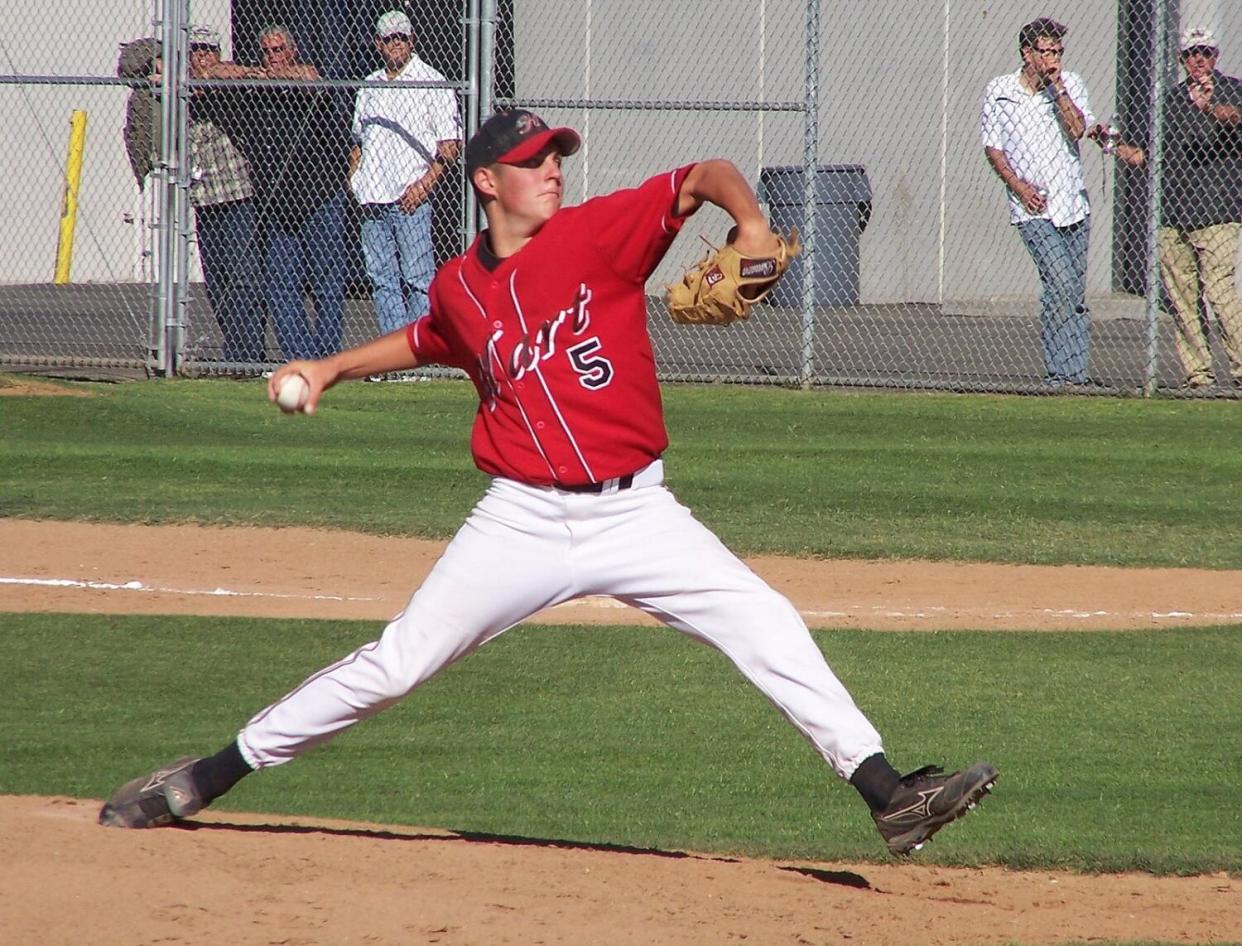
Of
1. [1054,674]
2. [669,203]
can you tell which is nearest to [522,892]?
[669,203]

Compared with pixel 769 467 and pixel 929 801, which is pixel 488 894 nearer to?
pixel 929 801

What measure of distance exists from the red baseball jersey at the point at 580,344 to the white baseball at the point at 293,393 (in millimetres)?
478

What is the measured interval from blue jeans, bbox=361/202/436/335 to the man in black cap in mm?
7975

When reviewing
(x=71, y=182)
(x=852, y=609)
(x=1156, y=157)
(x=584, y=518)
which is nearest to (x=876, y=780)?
(x=584, y=518)

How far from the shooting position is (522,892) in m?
4.54

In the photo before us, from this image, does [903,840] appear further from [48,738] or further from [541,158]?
[48,738]

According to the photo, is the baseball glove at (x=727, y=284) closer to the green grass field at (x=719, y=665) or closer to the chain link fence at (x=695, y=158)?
the green grass field at (x=719, y=665)

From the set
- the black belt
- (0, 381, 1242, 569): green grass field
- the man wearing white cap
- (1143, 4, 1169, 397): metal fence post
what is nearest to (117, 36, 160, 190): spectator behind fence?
(0, 381, 1242, 569): green grass field

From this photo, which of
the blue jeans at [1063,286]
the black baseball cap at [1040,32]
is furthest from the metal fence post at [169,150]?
the blue jeans at [1063,286]

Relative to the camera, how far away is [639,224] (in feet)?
14.8

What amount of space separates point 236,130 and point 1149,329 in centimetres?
663

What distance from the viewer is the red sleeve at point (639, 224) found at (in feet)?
14.7

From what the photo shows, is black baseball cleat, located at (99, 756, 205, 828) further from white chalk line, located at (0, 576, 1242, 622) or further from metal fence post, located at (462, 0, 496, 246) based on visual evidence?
metal fence post, located at (462, 0, 496, 246)

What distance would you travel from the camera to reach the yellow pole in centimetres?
1973
